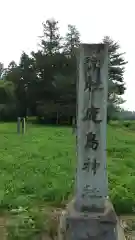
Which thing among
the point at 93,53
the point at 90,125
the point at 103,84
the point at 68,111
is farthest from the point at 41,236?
the point at 68,111

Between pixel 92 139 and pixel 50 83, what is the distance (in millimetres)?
31160

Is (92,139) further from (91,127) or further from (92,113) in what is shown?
(92,113)

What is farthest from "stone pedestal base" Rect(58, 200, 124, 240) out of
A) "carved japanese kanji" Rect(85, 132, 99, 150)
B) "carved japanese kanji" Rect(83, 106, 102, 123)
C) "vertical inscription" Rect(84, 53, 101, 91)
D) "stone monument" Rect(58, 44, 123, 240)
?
"vertical inscription" Rect(84, 53, 101, 91)

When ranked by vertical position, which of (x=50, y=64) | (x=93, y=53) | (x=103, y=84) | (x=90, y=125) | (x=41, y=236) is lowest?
(x=41, y=236)

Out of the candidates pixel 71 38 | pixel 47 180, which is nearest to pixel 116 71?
pixel 71 38

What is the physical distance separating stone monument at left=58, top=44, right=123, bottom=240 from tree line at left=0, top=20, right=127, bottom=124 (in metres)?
28.7

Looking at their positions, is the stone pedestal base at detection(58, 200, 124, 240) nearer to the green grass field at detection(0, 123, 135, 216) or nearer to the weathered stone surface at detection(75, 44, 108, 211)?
the weathered stone surface at detection(75, 44, 108, 211)

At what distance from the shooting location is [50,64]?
35438 millimetres

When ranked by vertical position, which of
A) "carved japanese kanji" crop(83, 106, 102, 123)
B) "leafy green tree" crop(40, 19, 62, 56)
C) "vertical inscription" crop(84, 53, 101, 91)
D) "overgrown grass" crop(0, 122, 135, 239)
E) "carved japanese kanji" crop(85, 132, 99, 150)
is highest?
"leafy green tree" crop(40, 19, 62, 56)

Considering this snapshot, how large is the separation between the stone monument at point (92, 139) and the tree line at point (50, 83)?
2867cm

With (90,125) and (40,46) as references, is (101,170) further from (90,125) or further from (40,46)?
(40,46)

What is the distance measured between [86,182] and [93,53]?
140cm

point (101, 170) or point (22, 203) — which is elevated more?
point (101, 170)

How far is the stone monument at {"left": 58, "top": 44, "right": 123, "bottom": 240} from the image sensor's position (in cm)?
404
